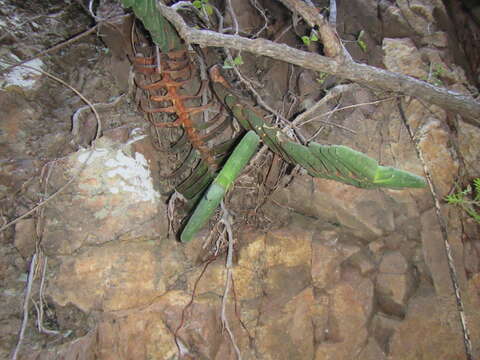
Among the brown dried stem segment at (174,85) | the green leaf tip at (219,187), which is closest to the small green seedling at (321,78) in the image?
the brown dried stem segment at (174,85)

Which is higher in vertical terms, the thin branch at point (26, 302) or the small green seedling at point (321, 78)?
the small green seedling at point (321, 78)

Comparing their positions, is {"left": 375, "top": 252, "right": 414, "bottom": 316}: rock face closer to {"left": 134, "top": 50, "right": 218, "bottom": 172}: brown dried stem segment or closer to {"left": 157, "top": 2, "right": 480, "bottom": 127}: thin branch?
{"left": 157, "top": 2, "right": 480, "bottom": 127}: thin branch

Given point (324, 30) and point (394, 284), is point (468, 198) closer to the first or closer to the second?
point (394, 284)

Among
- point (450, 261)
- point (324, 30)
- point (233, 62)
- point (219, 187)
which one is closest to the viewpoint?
point (219, 187)

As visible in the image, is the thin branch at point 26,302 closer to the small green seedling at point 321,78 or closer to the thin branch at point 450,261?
the small green seedling at point 321,78

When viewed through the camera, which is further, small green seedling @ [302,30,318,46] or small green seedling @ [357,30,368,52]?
small green seedling @ [357,30,368,52]

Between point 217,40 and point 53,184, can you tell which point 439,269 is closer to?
point 217,40

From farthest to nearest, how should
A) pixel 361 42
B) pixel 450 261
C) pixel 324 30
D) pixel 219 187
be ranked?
pixel 361 42 → pixel 450 261 → pixel 324 30 → pixel 219 187

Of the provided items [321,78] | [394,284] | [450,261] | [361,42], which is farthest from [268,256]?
[361,42]

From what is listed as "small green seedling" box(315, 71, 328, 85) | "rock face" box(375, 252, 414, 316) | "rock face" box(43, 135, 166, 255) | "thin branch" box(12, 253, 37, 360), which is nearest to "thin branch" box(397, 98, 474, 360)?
"rock face" box(375, 252, 414, 316)
